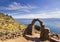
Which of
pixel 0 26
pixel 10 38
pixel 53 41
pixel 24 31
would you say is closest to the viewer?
pixel 53 41

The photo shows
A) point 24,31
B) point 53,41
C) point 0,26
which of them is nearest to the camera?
point 53,41

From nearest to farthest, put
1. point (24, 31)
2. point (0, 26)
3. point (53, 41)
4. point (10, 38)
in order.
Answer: point (53, 41) → point (10, 38) → point (24, 31) → point (0, 26)

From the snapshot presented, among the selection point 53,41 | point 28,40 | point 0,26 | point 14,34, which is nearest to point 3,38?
point 14,34

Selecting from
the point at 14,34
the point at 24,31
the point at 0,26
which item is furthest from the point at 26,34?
the point at 0,26

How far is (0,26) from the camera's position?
51062 mm

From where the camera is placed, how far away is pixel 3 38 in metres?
31.5

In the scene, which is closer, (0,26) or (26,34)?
(26,34)

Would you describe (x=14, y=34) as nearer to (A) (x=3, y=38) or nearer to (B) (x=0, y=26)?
(A) (x=3, y=38)

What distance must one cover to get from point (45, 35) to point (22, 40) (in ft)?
16.9

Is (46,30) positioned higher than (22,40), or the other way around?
(46,30)

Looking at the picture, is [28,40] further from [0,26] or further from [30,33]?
[0,26]

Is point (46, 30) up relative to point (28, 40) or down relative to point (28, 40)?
up

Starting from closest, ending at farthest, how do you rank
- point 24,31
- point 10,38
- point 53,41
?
point 53,41, point 10,38, point 24,31

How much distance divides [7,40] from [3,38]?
Result: 95cm
